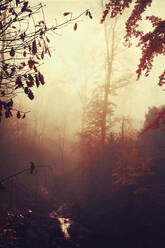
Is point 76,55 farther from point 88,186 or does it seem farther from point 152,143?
point 88,186

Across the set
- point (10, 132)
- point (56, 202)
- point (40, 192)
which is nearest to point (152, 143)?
point (56, 202)

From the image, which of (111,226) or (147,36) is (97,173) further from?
(147,36)

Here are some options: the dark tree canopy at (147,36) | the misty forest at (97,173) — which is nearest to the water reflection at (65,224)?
the misty forest at (97,173)

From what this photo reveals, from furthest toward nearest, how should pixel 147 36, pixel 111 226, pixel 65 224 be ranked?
pixel 65 224 → pixel 111 226 → pixel 147 36

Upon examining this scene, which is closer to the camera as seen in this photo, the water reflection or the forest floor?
the forest floor

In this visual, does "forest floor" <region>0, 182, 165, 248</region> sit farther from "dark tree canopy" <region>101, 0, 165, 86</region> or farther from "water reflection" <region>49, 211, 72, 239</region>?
"dark tree canopy" <region>101, 0, 165, 86</region>

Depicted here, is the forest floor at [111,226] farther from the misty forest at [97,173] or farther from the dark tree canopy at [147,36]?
the dark tree canopy at [147,36]

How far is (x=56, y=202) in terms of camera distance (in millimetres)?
17438

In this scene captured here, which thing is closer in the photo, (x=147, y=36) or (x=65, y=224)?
(x=147, y=36)

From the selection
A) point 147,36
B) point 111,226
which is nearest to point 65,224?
point 111,226

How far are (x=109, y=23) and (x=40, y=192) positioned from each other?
14947 mm

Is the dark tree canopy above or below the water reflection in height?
above

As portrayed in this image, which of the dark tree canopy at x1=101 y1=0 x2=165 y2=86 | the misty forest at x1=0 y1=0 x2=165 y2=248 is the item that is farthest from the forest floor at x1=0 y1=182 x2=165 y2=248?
the dark tree canopy at x1=101 y1=0 x2=165 y2=86

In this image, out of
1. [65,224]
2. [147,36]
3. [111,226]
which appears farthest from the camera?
[65,224]
